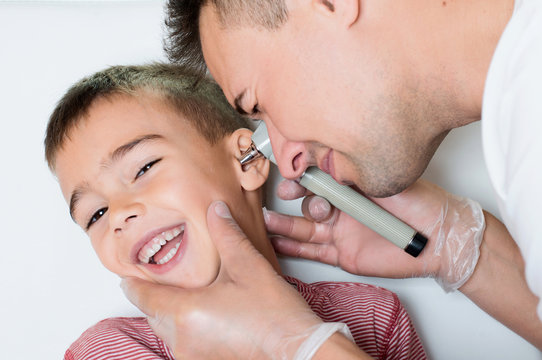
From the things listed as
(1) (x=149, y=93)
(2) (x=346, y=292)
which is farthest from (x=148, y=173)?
(2) (x=346, y=292)

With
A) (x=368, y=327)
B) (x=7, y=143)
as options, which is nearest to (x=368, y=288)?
(x=368, y=327)

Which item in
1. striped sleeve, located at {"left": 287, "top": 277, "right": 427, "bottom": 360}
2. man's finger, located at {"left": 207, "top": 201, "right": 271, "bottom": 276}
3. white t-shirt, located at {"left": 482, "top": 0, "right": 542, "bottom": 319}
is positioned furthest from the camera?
striped sleeve, located at {"left": 287, "top": 277, "right": 427, "bottom": 360}

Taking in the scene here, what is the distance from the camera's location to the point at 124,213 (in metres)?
1.41

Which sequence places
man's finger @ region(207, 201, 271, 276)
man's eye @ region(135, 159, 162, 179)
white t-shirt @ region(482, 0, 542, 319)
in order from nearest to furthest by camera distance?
white t-shirt @ region(482, 0, 542, 319) < man's finger @ region(207, 201, 271, 276) < man's eye @ region(135, 159, 162, 179)

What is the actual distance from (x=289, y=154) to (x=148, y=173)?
14.5 inches

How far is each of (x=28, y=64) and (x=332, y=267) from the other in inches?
46.9

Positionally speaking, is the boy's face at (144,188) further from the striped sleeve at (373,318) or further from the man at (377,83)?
the striped sleeve at (373,318)

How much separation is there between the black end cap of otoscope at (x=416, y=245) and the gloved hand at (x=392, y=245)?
3.2 inches

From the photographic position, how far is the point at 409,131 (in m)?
1.33

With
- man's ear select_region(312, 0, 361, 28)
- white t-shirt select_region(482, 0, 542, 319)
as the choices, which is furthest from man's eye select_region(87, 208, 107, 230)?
white t-shirt select_region(482, 0, 542, 319)

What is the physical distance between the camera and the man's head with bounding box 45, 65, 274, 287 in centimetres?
144

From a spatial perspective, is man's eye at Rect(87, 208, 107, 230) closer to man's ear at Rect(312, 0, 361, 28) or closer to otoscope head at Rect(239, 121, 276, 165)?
otoscope head at Rect(239, 121, 276, 165)

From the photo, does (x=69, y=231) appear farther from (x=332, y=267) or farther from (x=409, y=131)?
(x=409, y=131)

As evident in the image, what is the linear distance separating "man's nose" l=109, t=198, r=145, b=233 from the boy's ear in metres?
0.33
